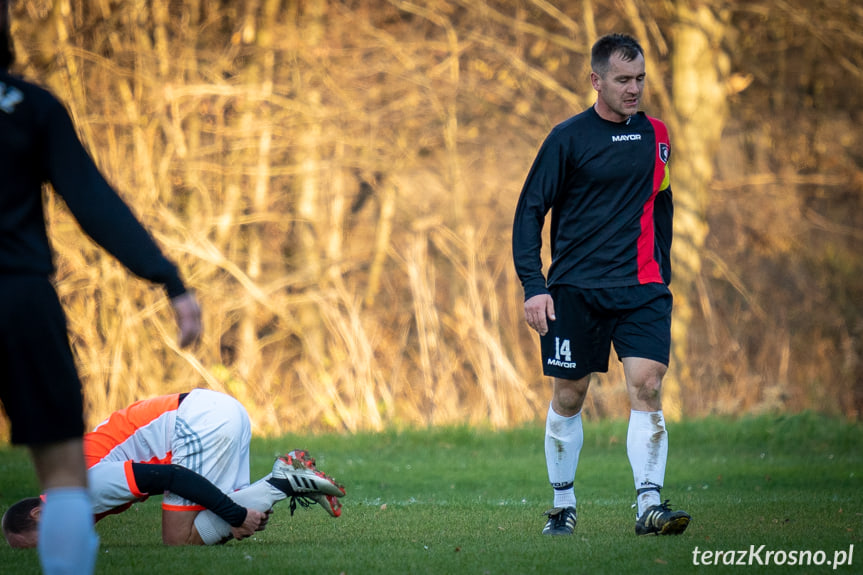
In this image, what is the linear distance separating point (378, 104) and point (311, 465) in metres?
10.5

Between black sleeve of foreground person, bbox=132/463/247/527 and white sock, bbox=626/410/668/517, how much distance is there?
1960 mm

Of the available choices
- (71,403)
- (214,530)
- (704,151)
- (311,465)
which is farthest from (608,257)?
(704,151)

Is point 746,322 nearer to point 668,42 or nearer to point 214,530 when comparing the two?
point 668,42

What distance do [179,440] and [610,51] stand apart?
9.81 feet

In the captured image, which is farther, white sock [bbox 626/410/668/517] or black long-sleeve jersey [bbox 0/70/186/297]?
white sock [bbox 626/410/668/517]

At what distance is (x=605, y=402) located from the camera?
1330 centimetres

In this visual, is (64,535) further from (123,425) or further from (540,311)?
(540,311)

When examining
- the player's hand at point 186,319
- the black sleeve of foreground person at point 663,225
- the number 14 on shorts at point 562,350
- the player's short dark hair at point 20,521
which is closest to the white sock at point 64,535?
the player's hand at point 186,319

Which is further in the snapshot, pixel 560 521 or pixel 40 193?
pixel 560 521

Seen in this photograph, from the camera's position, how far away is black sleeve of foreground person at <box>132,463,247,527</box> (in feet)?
16.5

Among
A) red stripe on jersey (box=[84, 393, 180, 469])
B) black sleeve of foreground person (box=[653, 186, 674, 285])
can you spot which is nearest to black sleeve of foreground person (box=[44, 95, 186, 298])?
red stripe on jersey (box=[84, 393, 180, 469])

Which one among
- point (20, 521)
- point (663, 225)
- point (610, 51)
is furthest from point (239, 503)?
point (610, 51)

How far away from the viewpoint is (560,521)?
551cm

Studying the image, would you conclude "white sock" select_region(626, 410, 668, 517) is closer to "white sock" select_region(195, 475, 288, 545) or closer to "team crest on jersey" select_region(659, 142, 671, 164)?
"team crest on jersey" select_region(659, 142, 671, 164)
